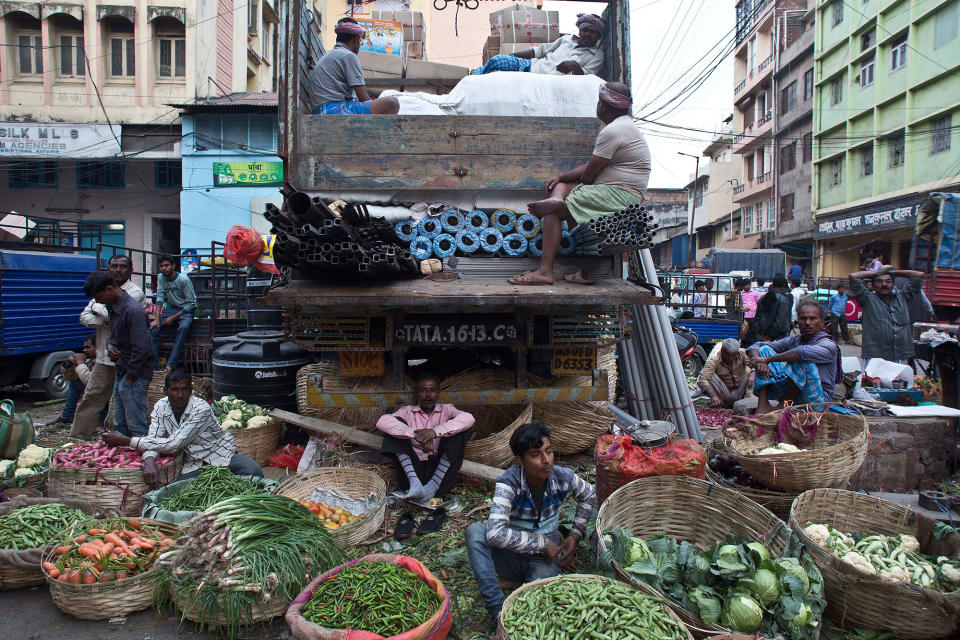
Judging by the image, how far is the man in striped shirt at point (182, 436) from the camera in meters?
3.97

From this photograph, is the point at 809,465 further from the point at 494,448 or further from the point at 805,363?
the point at 494,448

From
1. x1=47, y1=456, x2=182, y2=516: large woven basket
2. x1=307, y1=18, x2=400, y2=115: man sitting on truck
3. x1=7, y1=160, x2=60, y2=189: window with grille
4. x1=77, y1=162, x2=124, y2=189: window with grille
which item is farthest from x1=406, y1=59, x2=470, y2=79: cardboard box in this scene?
x1=7, y1=160, x2=60, y2=189: window with grille

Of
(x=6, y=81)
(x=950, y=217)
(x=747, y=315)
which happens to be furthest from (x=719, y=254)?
(x=6, y=81)

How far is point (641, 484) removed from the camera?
329 centimetres

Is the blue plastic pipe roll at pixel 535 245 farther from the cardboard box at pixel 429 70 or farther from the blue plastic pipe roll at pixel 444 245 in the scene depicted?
the cardboard box at pixel 429 70

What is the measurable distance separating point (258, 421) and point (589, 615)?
3.96m

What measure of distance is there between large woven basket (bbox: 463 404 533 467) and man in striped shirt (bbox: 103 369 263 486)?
5.68ft

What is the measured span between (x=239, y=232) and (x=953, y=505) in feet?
27.8

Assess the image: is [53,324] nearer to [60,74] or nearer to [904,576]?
[904,576]

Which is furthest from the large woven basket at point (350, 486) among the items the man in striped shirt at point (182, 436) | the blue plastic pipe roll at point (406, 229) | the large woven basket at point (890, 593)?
the large woven basket at point (890, 593)

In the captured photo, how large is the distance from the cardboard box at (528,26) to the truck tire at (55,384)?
7.94m

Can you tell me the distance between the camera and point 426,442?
406cm

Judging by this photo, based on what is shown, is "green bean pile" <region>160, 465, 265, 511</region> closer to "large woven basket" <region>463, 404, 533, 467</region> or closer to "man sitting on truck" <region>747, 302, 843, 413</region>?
"large woven basket" <region>463, 404, 533, 467</region>

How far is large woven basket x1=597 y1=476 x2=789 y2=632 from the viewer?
2.99 meters
